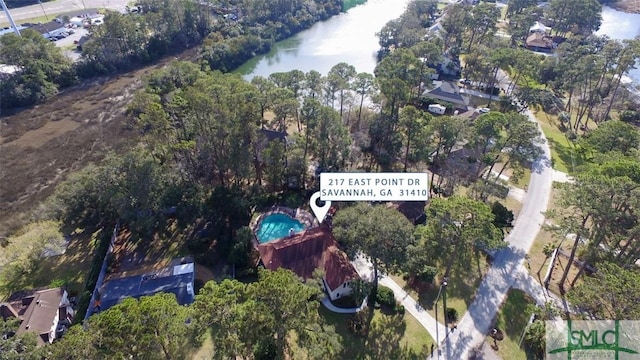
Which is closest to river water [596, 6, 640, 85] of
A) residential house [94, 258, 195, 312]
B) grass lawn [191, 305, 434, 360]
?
grass lawn [191, 305, 434, 360]

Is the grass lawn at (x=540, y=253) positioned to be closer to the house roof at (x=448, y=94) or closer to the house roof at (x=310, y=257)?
the house roof at (x=310, y=257)

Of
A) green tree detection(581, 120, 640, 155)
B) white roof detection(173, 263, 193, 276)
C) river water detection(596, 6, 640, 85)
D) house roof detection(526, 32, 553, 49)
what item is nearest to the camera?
white roof detection(173, 263, 193, 276)

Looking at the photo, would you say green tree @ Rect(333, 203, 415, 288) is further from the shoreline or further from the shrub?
the shoreline

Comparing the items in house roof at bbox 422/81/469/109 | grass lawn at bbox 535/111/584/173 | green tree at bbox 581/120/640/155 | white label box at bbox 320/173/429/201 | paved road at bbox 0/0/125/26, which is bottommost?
grass lawn at bbox 535/111/584/173

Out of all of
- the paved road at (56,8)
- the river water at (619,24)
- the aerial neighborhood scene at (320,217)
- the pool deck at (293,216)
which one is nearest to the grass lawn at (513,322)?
the aerial neighborhood scene at (320,217)

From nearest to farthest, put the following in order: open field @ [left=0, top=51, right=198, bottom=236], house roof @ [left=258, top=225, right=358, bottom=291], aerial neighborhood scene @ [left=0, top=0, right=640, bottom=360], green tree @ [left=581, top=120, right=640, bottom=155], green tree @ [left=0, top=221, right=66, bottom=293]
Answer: aerial neighborhood scene @ [left=0, top=0, right=640, bottom=360] → house roof @ [left=258, top=225, right=358, bottom=291] → green tree @ [left=0, top=221, right=66, bottom=293] → green tree @ [left=581, top=120, right=640, bottom=155] → open field @ [left=0, top=51, right=198, bottom=236]

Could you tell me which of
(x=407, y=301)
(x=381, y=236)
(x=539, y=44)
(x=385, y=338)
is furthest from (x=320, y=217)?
(x=539, y=44)
